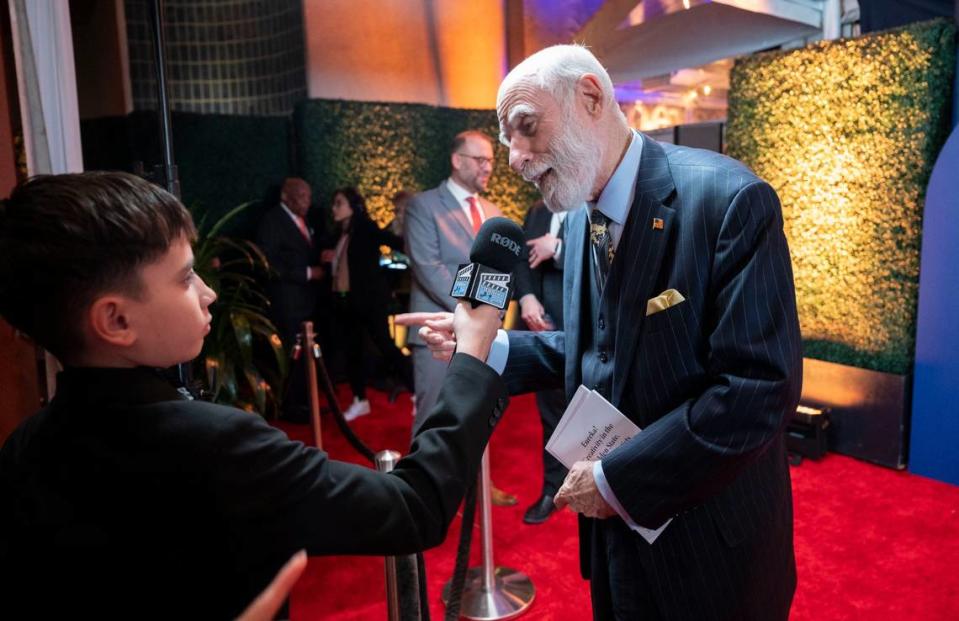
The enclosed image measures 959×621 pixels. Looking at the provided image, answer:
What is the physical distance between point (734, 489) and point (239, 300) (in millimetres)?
3740

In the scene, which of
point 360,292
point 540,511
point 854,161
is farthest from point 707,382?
point 360,292

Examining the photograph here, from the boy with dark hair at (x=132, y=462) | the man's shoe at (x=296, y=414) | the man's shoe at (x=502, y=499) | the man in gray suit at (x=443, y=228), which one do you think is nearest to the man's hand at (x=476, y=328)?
the boy with dark hair at (x=132, y=462)

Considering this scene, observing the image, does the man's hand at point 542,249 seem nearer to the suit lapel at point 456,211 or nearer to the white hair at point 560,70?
the suit lapel at point 456,211

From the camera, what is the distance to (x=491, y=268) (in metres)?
1.22

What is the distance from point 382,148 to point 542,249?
400 centimetres

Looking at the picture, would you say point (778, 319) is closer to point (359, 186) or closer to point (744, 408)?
point (744, 408)

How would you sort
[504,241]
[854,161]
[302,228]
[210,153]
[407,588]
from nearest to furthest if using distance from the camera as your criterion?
1. [504,241]
2. [407,588]
3. [854,161]
4. [302,228]
5. [210,153]

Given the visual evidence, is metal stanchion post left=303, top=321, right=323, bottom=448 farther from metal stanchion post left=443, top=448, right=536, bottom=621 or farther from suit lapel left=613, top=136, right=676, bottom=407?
suit lapel left=613, top=136, right=676, bottom=407

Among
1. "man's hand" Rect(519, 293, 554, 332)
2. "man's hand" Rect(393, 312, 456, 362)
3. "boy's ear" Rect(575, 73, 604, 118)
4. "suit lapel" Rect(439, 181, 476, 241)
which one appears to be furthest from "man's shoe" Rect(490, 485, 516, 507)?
"boy's ear" Rect(575, 73, 604, 118)

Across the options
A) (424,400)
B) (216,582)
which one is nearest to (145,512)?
(216,582)

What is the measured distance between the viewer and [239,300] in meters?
4.48

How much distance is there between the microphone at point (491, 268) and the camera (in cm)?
119

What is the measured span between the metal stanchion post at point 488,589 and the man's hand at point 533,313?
0.95 metres

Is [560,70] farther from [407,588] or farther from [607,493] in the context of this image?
[407,588]
